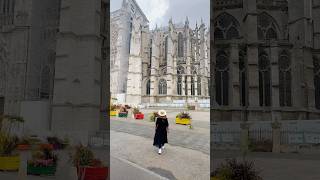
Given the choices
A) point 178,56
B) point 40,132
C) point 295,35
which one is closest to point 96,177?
point 40,132

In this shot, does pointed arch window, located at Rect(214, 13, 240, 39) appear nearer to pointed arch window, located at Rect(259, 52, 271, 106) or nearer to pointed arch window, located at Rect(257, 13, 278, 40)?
pointed arch window, located at Rect(257, 13, 278, 40)

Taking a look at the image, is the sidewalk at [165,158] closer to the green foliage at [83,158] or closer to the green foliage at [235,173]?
the green foliage at [235,173]

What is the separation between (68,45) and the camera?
17.0 meters

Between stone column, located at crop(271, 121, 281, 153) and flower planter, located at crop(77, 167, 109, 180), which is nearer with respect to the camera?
flower planter, located at crop(77, 167, 109, 180)

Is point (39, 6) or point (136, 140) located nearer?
point (136, 140)

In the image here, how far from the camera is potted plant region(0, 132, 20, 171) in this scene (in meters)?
9.09

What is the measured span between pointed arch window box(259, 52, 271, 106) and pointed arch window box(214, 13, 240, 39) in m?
4.02

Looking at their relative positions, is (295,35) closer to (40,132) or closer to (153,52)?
(153,52)

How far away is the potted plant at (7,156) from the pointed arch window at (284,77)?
17.0 m

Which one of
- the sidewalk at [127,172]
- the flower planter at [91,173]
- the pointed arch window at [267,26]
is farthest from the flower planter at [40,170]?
the pointed arch window at [267,26]

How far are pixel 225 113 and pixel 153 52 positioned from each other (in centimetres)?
965

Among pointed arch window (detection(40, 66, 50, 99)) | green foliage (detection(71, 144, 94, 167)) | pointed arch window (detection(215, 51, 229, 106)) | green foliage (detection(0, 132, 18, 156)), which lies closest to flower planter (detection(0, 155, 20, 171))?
green foliage (detection(0, 132, 18, 156))

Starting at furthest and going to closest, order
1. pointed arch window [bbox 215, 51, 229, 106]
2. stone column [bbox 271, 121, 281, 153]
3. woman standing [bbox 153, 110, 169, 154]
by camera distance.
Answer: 1. pointed arch window [bbox 215, 51, 229, 106]
2. stone column [bbox 271, 121, 281, 153]
3. woman standing [bbox 153, 110, 169, 154]

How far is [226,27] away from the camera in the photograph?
2475 cm
